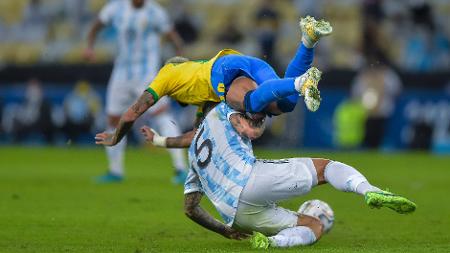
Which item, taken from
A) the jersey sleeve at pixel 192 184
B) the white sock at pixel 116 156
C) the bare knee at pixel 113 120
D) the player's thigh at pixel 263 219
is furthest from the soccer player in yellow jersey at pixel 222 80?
the bare knee at pixel 113 120

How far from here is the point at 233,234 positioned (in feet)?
29.0

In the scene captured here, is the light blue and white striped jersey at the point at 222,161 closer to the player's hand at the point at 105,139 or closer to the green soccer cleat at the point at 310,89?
the green soccer cleat at the point at 310,89

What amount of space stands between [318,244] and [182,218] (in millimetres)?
2561

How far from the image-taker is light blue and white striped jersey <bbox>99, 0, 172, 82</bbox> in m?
15.1

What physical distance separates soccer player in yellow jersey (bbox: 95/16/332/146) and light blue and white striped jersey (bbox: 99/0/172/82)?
5.06 metres

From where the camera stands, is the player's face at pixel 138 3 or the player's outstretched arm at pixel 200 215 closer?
the player's outstretched arm at pixel 200 215

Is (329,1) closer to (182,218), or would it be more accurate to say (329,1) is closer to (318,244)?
(182,218)

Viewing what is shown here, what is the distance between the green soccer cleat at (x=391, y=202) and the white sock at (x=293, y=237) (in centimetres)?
93

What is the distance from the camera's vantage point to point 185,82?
1002cm

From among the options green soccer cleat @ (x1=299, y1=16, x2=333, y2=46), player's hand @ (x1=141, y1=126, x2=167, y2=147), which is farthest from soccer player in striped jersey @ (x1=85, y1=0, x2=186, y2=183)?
green soccer cleat @ (x1=299, y1=16, x2=333, y2=46)

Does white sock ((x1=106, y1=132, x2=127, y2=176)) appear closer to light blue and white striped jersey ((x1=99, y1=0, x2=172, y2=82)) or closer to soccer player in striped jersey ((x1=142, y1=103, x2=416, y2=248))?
light blue and white striped jersey ((x1=99, y1=0, x2=172, y2=82))

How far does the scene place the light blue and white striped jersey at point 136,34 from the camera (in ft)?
49.7

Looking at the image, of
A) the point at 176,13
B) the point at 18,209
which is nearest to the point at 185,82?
the point at 18,209

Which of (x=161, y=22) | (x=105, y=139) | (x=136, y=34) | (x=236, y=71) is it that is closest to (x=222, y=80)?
(x=236, y=71)
